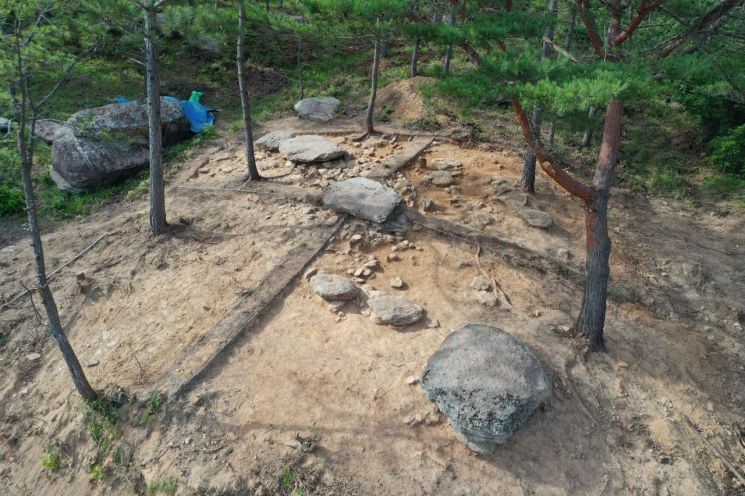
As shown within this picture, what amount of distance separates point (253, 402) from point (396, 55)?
60.9ft

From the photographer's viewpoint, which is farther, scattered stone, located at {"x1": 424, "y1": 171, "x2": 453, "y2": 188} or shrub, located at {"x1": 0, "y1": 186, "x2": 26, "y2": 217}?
shrub, located at {"x1": 0, "y1": 186, "x2": 26, "y2": 217}

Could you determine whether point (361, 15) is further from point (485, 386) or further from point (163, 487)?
point (163, 487)

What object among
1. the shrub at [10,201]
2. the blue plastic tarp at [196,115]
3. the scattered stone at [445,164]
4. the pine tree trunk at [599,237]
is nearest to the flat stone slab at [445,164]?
the scattered stone at [445,164]

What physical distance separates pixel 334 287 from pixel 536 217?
4.53 m

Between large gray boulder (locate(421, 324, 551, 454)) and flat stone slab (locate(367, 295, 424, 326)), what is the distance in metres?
1.04

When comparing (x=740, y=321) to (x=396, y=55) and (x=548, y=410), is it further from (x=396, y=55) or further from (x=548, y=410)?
(x=396, y=55)

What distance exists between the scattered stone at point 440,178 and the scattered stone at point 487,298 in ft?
12.2

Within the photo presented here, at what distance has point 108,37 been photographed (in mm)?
5238

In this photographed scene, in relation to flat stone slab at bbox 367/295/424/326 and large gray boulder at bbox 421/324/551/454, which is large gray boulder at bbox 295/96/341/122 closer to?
flat stone slab at bbox 367/295/424/326

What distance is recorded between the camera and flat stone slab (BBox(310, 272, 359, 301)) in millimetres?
7211

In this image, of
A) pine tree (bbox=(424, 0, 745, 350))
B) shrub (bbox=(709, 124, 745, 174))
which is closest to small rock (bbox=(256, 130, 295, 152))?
pine tree (bbox=(424, 0, 745, 350))

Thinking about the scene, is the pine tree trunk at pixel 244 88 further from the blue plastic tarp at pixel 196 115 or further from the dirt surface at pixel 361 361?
the blue plastic tarp at pixel 196 115

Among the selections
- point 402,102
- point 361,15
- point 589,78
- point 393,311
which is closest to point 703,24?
point 589,78

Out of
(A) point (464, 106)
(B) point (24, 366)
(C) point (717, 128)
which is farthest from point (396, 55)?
(B) point (24, 366)
